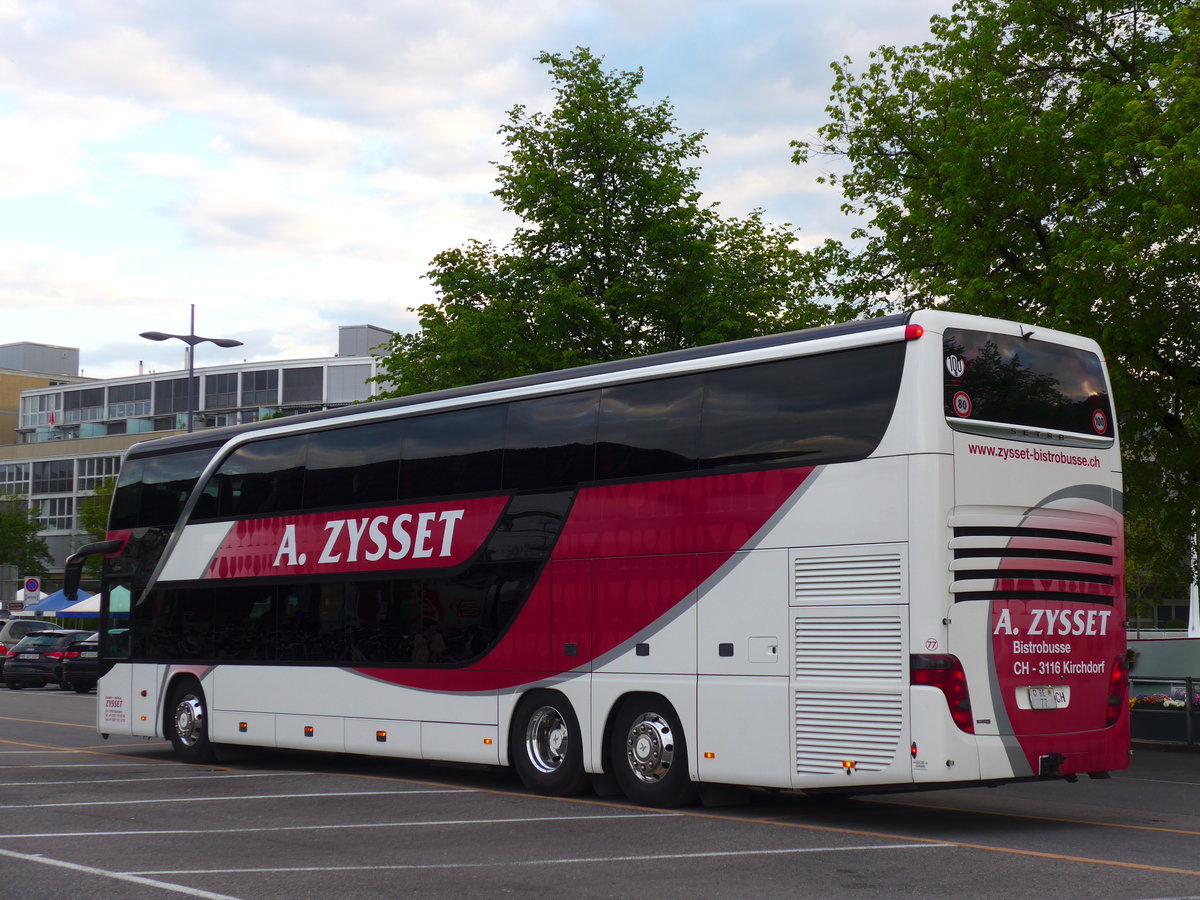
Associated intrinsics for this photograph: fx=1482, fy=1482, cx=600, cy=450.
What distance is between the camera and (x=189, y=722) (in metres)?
18.8

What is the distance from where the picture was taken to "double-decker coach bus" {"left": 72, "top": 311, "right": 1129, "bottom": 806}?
11312mm

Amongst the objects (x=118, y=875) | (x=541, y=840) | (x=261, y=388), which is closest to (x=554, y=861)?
(x=541, y=840)

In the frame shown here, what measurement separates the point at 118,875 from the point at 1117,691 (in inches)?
312

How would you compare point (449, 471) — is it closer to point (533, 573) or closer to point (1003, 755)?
point (533, 573)

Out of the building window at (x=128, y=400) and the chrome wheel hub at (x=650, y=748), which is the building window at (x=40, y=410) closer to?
the building window at (x=128, y=400)

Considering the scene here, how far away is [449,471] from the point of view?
15.5 meters

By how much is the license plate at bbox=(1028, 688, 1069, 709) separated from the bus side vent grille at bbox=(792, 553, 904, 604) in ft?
4.60

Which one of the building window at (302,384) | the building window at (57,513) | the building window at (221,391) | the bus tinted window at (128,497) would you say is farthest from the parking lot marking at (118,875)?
the building window at (57,513)

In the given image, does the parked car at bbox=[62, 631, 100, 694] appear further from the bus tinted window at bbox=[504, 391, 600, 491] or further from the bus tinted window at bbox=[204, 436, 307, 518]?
the bus tinted window at bbox=[504, 391, 600, 491]

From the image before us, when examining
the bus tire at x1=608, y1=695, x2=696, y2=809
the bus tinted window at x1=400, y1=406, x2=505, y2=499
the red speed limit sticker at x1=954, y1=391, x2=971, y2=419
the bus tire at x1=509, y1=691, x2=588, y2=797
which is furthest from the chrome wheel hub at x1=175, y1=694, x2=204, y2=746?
the red speed limit sticker at x1=954, y1=391, x2=971, y2=419

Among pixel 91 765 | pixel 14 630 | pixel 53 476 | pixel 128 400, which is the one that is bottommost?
pixel 91 765

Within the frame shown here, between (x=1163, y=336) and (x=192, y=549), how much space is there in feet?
45.6

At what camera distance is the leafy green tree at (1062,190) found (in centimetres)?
1923

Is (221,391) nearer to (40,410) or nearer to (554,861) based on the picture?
(40,410)
